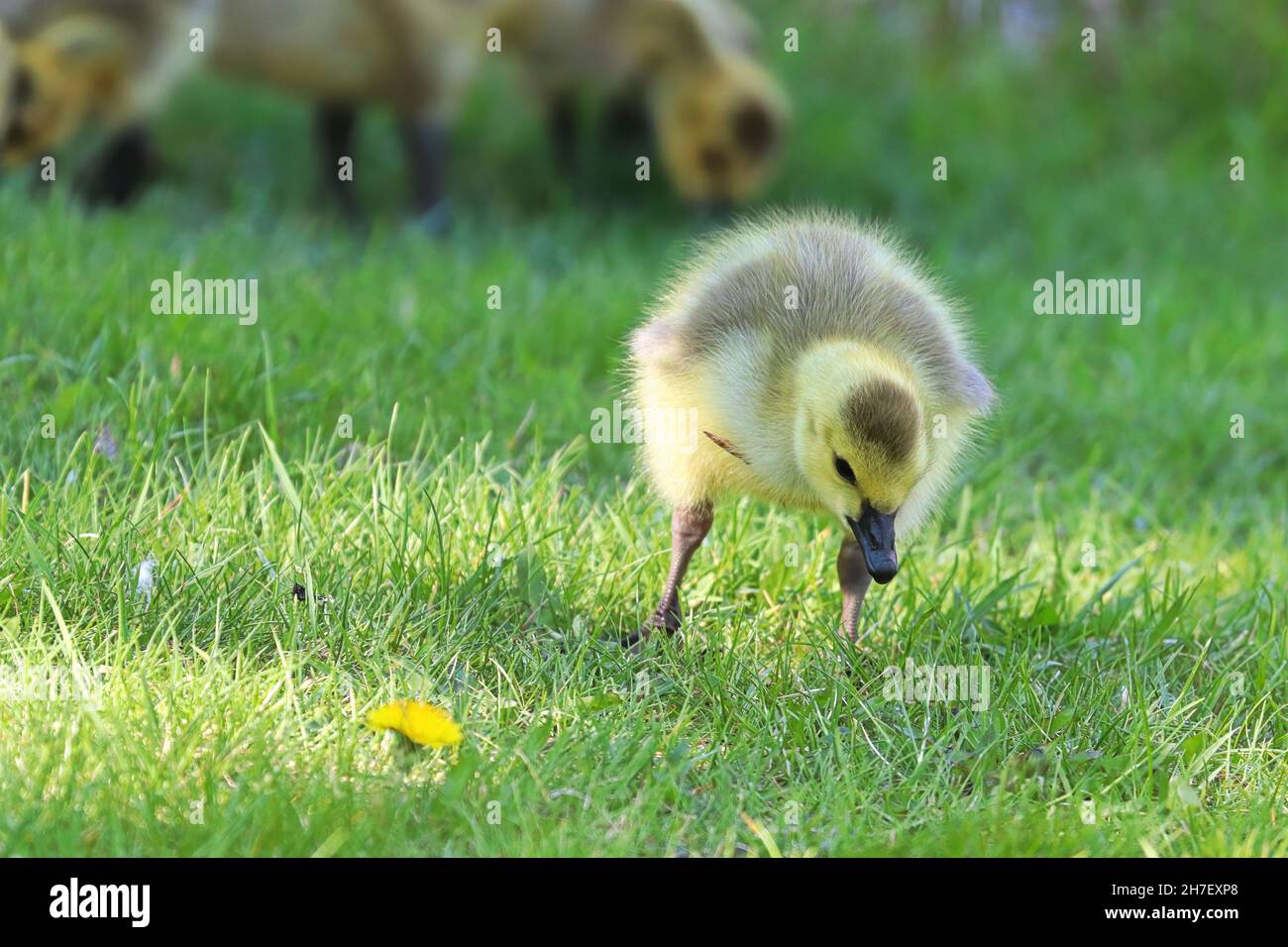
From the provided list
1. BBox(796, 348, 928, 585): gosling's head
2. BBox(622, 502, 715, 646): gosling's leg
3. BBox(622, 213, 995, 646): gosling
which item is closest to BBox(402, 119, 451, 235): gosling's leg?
BBox(622, 213, 995, 646): gosling

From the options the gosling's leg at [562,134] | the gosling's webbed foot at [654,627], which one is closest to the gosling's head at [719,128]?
the gosling's leg at [562,134]

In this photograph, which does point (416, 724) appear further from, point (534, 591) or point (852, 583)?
point (852, 583)

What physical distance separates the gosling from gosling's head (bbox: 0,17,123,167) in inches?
140

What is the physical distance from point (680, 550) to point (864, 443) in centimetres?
60

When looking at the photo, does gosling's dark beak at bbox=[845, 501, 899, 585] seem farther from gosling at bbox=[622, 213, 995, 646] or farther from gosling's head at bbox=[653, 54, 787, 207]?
gosling's head at bbox=[653, 54, 787, 207]

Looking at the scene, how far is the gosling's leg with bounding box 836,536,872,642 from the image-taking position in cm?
318

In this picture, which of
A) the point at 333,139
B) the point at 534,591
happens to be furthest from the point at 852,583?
the point at 333,139

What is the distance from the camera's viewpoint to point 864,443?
2781mm

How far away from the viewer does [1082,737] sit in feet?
9.58

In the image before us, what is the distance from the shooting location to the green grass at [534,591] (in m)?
2.50
